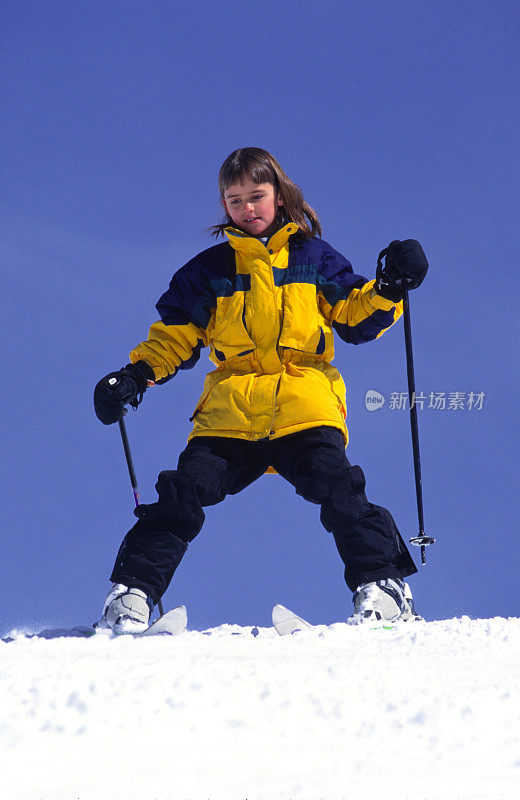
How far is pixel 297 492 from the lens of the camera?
3654 millimetres

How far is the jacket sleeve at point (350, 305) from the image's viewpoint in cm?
387

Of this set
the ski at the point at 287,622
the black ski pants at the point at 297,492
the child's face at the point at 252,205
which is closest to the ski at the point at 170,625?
the black ski pants at the point at 297,492

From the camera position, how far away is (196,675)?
6.06 ft

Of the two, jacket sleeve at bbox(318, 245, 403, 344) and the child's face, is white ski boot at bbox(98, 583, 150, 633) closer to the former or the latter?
jacket sleeve at bbox(318, 245, 403, 344)

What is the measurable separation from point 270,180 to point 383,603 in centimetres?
237

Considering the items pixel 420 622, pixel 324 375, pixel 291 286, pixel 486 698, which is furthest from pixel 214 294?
pixel 486 698

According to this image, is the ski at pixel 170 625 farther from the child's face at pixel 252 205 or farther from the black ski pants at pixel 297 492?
the child's face at pixel 252 205

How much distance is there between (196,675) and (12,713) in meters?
0.44

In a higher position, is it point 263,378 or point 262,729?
point 263,378

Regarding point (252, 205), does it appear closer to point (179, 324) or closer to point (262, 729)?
point (179, 324)

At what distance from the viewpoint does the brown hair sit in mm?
4109

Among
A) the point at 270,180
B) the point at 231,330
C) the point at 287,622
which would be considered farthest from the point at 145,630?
the point at 270,180

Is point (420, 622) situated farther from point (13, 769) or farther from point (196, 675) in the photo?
point (13, 769)

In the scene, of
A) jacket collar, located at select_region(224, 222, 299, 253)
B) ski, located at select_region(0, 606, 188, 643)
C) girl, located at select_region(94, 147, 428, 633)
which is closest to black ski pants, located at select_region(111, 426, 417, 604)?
girl, located at select_region(94, 147, 428, 633)
